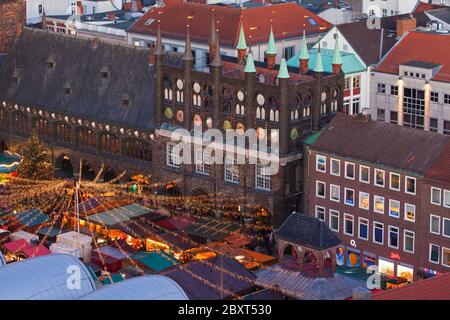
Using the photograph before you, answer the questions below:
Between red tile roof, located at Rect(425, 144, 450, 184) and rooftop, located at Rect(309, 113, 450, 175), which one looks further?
rooftop, located at Rect(309, 113, 450, 175)

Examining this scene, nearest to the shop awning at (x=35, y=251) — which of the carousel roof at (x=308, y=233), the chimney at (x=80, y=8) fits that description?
the carousel roof at (x=308, y=233)

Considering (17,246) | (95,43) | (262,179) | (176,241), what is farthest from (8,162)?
(262,179)

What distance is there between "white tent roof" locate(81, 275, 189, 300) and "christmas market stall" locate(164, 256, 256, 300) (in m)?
13.0

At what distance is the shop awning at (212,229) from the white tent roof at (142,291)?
31375 mm

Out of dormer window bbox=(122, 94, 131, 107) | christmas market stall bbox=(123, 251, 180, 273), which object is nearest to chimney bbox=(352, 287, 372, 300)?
christmas market stall bbox=(123, 251, 180, 273)

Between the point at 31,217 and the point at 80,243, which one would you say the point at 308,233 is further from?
the point at 31,217

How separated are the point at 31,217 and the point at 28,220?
70 cm

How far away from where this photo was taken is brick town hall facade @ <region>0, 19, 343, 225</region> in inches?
5005

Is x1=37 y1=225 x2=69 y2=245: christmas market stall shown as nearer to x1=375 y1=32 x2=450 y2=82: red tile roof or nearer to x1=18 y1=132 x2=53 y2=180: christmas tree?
x1=18 y1=132 x2=53 y2=180: christmas tree

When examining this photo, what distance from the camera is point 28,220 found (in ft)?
429

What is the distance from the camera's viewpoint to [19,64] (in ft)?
509

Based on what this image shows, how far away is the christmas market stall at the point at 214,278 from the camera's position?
107938 millimetres

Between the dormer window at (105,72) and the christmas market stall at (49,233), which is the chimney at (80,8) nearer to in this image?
the dormer window at (105,72)

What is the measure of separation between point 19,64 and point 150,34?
17.3 meters
